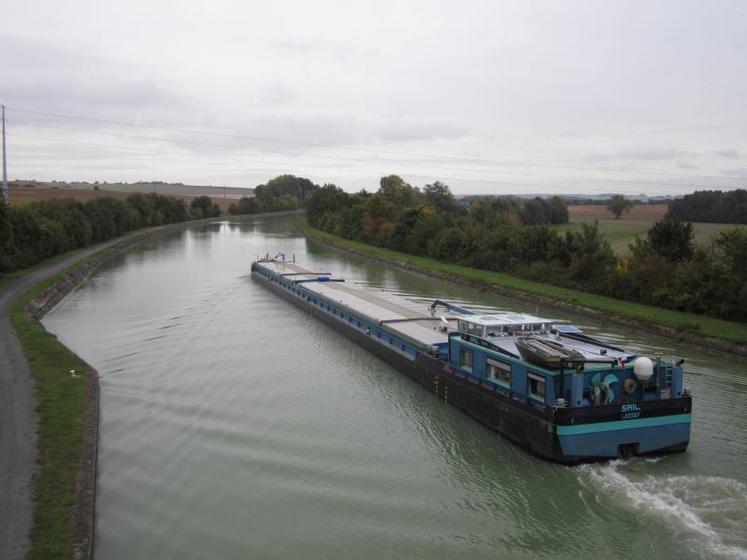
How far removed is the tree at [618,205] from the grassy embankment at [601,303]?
124 ft

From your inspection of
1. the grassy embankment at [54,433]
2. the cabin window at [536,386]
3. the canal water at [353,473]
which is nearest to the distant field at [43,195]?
→ the grassy embankment at [54,433]

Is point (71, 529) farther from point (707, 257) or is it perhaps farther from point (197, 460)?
point (707, 257)

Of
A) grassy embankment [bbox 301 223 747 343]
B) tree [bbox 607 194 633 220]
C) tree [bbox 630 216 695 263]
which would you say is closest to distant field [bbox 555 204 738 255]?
tree [bbox 607 194 633 220]

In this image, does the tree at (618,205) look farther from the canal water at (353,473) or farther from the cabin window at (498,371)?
the cabin window at (498,371)

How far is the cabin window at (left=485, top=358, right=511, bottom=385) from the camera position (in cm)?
1401

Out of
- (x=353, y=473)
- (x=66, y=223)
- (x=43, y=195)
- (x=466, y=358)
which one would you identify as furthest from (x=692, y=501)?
(x=43, y=195)

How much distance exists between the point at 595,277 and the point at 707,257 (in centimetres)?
603

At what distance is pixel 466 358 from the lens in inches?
618

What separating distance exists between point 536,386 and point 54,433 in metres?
9.87

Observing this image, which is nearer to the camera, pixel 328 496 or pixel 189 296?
pixel 328 496

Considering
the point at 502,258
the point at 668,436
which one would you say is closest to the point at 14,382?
the point at 668,436

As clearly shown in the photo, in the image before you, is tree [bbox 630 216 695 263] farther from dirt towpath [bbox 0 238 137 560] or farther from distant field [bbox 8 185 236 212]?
distant field [bbox 8 185 236 212]

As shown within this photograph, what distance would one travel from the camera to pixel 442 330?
66.2 feet

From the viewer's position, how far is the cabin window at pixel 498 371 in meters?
14.0
